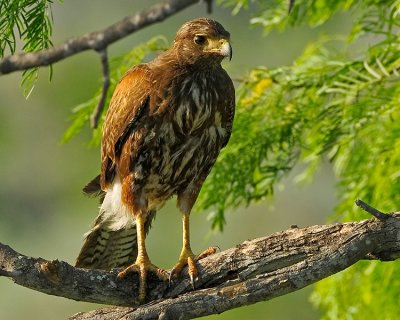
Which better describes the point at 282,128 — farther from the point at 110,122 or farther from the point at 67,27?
the point at 67,27

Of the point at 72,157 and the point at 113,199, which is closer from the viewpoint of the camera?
the point at 113,199

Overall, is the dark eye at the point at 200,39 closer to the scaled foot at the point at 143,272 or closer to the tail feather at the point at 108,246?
the tail feather at the point at 108,246

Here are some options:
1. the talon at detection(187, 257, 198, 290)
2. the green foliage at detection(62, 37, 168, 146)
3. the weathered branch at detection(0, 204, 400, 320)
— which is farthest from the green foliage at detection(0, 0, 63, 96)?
the green foliage at detection(62, 37, 168, 146)

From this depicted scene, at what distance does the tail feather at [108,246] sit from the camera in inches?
218

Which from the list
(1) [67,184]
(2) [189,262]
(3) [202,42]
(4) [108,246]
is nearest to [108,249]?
(4) [108,246]

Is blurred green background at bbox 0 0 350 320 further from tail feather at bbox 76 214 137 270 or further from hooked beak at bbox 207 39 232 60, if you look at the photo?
hooked beak at bbox 207 39 232 60

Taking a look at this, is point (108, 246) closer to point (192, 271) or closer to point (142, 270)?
point (142, 270)

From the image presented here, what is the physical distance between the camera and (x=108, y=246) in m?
5.54

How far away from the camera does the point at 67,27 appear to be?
23766mm

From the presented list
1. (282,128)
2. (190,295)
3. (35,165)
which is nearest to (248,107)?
(282,128)

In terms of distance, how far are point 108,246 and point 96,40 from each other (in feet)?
8.68

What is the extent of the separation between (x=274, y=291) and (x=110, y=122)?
1.41m

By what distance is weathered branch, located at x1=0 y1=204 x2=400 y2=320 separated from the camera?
4.27m

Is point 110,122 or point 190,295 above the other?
point 110,122
